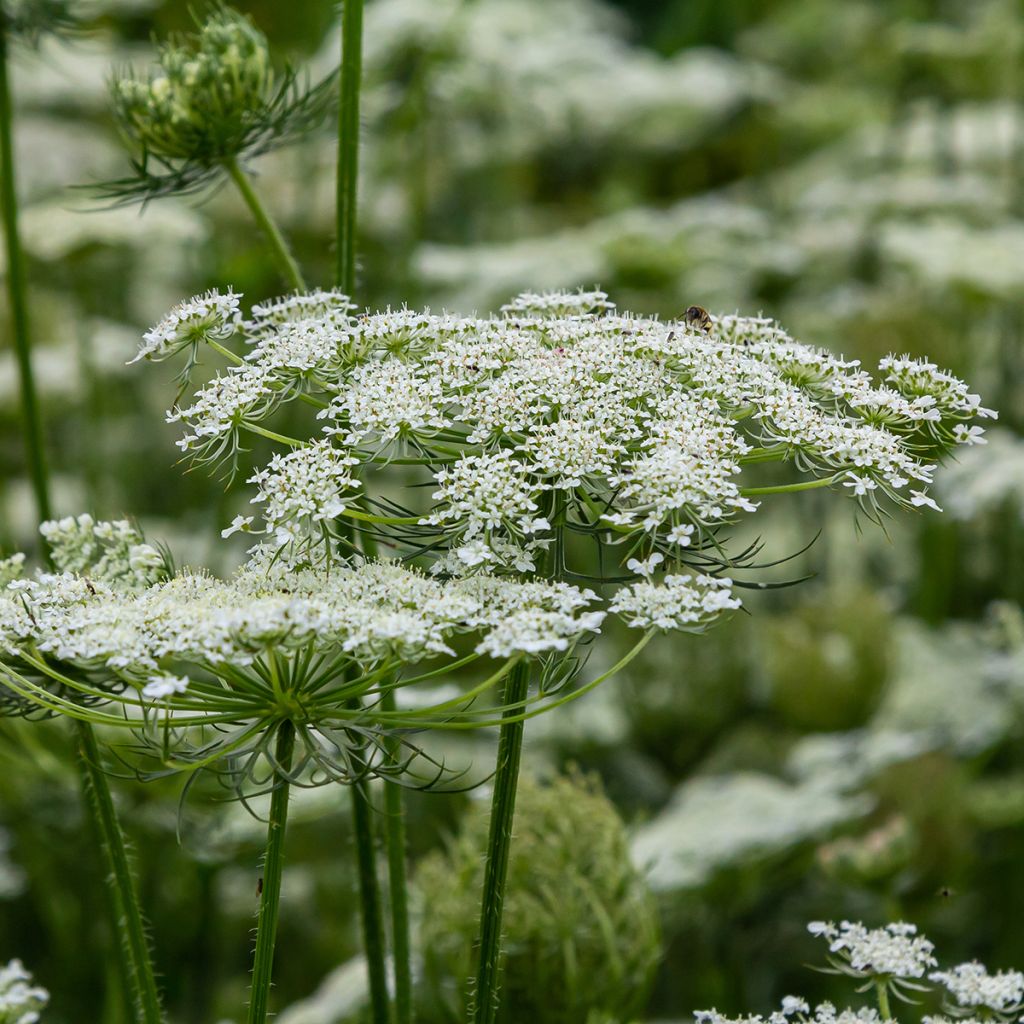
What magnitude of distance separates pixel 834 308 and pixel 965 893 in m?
1.83

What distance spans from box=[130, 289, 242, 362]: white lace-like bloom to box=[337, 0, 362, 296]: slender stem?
281 mm

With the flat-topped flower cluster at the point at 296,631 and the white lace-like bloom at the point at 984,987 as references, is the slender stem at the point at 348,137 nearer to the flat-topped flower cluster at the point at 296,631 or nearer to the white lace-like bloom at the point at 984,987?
the flat-topped flower cluster at the point at 296,631

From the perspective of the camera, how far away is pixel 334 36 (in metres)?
4.30

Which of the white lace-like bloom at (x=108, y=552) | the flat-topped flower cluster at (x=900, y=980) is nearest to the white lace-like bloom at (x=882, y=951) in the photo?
the flat-topped flower cluster at (x=900, y=980)

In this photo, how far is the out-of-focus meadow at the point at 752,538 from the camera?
8.47ft

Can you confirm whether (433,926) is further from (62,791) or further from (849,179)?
(849,179)

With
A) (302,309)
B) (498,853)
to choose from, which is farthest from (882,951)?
(302,309)

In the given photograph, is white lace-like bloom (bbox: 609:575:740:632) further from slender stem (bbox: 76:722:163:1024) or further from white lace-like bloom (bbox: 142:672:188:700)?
slender stem (bbox: 76:722:163:1024)

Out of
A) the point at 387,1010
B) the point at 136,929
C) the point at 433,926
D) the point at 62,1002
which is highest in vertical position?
the point at 136,929

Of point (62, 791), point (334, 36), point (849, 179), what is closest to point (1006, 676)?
point (62, 791)

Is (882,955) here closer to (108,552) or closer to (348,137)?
(108,552)

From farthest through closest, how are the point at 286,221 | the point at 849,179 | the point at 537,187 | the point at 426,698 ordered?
the point at 537,187 < the point at 849,179 < the point at 286,221 < the point at 426,698

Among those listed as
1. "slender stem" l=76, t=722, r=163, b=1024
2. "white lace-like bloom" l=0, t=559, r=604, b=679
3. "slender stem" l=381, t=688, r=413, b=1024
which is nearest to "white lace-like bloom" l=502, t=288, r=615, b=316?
"white lace-like bloom" l=0, t=559, r=604, b=679

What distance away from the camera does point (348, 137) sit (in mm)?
1760
